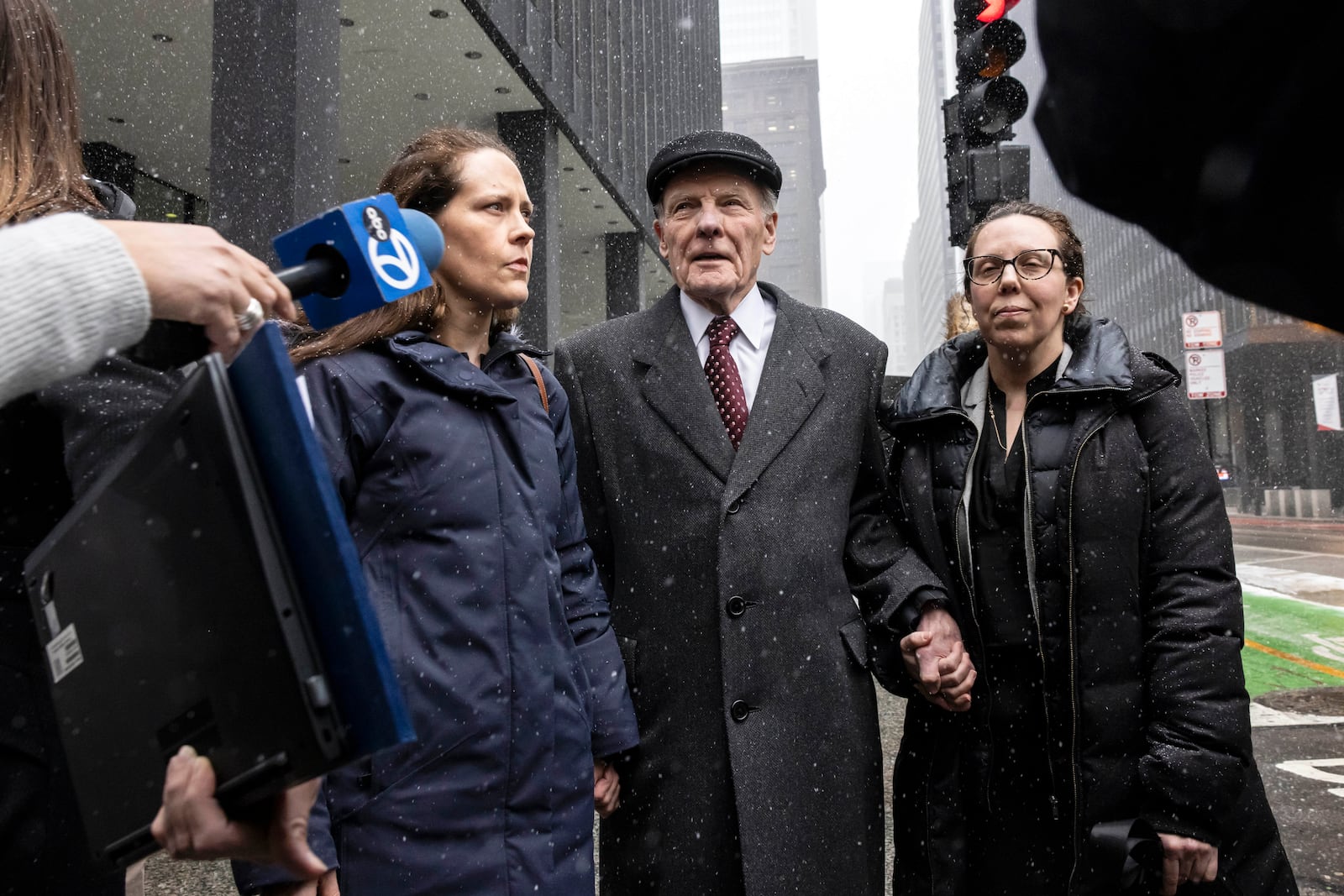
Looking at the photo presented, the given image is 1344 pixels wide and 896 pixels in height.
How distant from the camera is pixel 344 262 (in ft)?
4.34

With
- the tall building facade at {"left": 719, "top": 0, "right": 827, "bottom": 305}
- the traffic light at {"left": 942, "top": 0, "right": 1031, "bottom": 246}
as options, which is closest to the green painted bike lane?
the traffic light at {"left": 942, "top": 0, "right": 1031, "bottom": 246}

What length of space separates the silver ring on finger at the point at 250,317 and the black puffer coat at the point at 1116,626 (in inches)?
83.9

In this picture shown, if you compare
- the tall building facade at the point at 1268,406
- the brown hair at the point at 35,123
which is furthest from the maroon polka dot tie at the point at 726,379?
the tall building facade at the point at 1268,406

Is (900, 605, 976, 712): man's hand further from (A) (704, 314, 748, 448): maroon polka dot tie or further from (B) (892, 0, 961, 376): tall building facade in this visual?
(B) (892, 0, 961, 376): tall building facade

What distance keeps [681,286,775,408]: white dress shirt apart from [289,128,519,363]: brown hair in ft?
2.23

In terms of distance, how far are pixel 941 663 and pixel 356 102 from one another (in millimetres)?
13165

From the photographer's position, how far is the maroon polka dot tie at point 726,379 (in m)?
3.00

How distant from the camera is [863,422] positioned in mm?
3094

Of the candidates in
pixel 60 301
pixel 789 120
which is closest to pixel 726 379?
pixel 60 301

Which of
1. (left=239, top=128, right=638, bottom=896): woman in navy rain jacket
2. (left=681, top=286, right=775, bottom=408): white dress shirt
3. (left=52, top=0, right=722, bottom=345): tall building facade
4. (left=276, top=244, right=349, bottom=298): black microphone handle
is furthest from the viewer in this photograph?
(left=52, top=0, right=722, bottom=345): tall building facade

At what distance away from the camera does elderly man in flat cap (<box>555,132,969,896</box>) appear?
2.72 meters

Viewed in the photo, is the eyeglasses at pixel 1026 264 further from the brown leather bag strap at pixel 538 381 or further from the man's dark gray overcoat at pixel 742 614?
the brown leather bag strap at pixel 538 381

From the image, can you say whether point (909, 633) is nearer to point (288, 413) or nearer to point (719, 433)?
point (719, 433)

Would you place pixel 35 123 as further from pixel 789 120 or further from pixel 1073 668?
pixel 789 120
